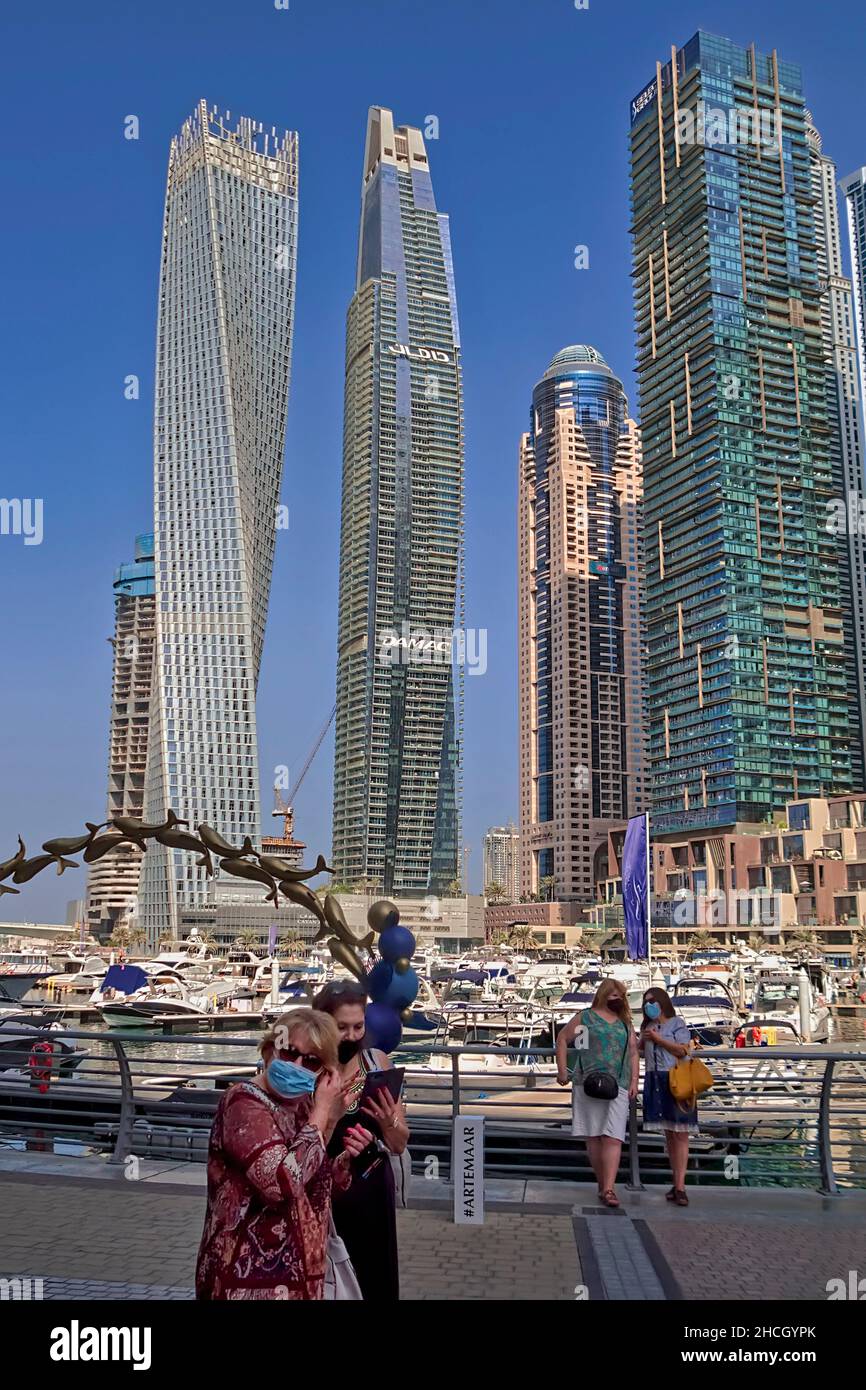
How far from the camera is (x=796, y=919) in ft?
404

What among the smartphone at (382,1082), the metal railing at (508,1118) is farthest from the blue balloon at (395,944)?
the smartphone at (382,1082)

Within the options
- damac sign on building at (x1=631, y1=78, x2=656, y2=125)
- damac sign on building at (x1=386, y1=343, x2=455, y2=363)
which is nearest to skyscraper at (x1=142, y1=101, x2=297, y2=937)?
damac sign on building at (x1=386, y1=343, x2=455, y2=363)

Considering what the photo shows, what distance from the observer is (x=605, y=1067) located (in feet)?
32.2

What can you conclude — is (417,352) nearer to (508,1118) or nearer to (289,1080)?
(508,1118)

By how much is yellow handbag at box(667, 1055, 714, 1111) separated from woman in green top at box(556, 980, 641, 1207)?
0.41m

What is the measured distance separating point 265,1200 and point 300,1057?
22.9 inches

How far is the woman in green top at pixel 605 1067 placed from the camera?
982 cm

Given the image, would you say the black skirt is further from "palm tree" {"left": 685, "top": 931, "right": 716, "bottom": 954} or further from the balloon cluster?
"palm tree" {"left": 685, "top": 931, "right": 716, "bottom": 954}

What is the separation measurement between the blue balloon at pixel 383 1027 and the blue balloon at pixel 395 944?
0.42 m

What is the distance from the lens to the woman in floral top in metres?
4.25

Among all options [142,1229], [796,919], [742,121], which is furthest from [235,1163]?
[742,121]

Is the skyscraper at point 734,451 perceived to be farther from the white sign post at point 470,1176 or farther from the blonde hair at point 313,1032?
the blonde hair at point 313,1032

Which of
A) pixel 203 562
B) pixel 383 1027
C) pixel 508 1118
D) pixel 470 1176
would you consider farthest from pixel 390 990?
pixel 203 562
